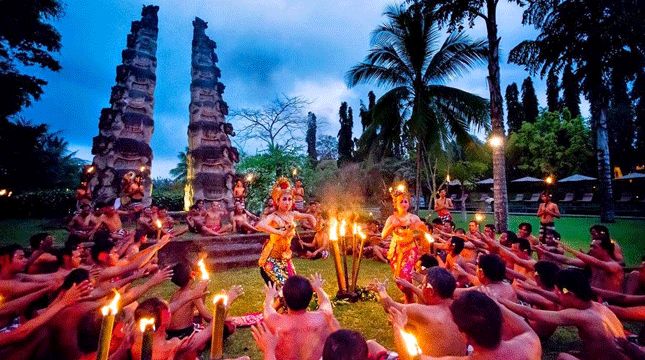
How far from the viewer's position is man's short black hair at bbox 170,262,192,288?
150 inches

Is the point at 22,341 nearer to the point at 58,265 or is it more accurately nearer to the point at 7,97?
the point at 58,265

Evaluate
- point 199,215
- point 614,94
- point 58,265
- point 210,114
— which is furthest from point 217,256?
point 614,94

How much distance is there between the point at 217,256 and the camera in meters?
9.95

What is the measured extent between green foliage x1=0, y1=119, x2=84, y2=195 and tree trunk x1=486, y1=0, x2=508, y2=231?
822 inches

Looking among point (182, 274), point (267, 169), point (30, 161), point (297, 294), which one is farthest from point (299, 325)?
point (30, 161)

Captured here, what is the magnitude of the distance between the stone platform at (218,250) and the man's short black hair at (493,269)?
7692 mm

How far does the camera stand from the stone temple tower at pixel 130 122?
643 inches

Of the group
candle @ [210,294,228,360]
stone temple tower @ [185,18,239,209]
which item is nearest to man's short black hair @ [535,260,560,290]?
candle @ [210,294,228,360]

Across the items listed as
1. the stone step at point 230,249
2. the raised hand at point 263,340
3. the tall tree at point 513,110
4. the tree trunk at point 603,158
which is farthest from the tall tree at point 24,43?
the tall tree at point 513,110

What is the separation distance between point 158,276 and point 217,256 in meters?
7.03

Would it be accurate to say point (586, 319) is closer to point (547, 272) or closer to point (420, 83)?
point (547, 272)

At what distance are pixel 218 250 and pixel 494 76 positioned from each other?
35.1ft

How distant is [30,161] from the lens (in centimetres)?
2469

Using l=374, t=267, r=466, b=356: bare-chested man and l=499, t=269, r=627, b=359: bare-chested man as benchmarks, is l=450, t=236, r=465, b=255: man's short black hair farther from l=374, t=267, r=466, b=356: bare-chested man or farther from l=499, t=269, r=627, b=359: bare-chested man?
l=374, t=267, r=466, b=356: bare-chested man
